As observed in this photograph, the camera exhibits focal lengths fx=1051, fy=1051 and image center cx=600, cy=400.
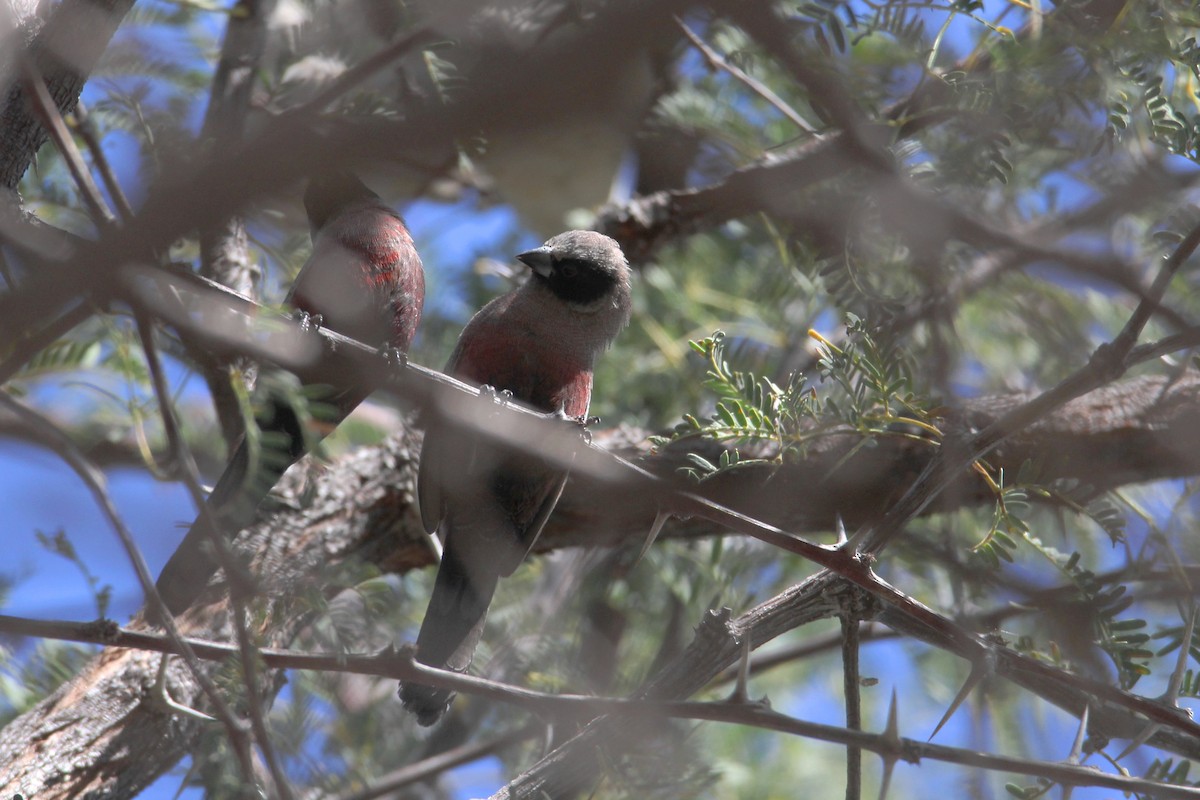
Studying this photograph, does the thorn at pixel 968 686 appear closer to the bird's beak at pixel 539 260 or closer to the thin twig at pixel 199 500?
the thin twig at pixel 199 500

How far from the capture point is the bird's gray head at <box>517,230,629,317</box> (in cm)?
469

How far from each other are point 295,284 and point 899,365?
8.22 ft

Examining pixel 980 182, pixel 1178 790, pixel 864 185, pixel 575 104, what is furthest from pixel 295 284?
pixel 1178 790

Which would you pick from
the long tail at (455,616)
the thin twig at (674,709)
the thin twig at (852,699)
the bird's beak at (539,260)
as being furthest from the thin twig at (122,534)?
the bird's beak at (539,260)

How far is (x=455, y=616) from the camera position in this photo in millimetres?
4094

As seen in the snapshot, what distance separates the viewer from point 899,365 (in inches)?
119

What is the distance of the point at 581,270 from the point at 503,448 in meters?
1.08

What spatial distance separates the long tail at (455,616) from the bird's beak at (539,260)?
1.32m

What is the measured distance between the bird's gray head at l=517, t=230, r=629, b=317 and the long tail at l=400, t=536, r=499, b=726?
4.21 feet

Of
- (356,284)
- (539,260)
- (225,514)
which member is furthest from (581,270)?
(225,514)

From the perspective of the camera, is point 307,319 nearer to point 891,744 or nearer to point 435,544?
point 435,544

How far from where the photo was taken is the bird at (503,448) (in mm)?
4148

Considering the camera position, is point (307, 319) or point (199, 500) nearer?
point (199, 500)

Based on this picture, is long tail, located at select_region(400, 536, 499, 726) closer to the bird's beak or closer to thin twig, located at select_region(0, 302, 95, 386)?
the bird's beak
